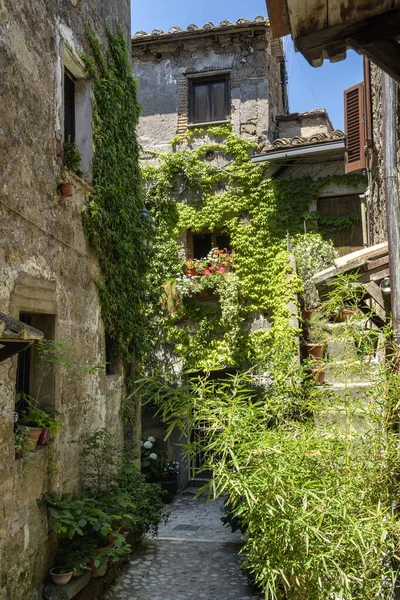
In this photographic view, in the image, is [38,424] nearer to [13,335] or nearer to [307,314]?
→ [13,335]

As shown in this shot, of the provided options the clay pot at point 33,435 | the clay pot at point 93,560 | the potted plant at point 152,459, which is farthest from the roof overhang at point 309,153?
the clay pot at point 93,560

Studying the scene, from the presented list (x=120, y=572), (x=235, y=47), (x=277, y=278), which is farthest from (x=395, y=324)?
(x=235, y=47)

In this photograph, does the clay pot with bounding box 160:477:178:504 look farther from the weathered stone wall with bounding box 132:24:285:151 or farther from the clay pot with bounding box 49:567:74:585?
the weathered stone wall with bounding box 132:24:285:151

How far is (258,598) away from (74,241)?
4.25 m

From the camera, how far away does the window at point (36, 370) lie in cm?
537

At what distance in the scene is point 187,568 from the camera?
6988 millimetres

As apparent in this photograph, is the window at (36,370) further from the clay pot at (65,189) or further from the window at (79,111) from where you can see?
the window at (79,111)

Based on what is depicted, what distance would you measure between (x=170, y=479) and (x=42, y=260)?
713 cm

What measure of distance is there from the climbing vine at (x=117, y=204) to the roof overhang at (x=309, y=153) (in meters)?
3.83

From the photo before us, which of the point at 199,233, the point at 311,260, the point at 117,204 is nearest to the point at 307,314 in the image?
the point at 311,260

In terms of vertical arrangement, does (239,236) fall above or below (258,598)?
above

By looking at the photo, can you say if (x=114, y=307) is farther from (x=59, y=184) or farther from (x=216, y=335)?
(x=216, y=335)

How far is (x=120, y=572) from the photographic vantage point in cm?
671

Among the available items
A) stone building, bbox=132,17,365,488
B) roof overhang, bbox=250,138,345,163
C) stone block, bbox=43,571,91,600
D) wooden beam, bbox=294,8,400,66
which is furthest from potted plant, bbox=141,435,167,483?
wooden beam, bbox=294,8,400,66
